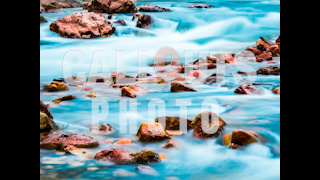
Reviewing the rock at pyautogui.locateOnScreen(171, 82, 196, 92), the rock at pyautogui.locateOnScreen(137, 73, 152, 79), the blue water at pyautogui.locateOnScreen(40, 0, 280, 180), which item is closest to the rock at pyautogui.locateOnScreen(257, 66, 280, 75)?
the blue water at pyautogui.locateOnScreen(40, 0, 280, 180)

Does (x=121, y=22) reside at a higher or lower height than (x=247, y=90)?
higher

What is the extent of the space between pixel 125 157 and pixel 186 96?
43.5 inches

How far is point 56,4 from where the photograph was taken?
490 centimetres

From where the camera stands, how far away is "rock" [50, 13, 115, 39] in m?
3.78

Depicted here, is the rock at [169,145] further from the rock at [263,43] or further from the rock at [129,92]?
the rock at [263,43]

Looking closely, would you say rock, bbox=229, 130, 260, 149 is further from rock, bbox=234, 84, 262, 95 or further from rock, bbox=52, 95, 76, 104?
rock, bbox=52, 95, 76, 104

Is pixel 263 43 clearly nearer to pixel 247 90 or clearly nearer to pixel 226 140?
pixel 247 90

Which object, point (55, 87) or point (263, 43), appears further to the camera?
point (263, 43)

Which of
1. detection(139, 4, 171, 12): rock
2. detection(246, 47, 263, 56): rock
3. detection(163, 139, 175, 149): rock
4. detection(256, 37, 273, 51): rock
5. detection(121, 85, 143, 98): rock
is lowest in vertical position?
detection(163, 139, 175, 149): rock

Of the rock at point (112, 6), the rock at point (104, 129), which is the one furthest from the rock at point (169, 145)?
the rock at point (112, 6)

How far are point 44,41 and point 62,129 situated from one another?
2172 mm

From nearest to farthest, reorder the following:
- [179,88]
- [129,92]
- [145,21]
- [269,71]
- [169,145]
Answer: [169,145] < [129,92] < [179,88] < [269,71] < [145,21]

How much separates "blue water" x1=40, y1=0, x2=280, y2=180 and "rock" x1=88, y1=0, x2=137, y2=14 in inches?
6.4

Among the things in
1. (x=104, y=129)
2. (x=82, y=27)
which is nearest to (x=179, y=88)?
(x=104, y=129)
